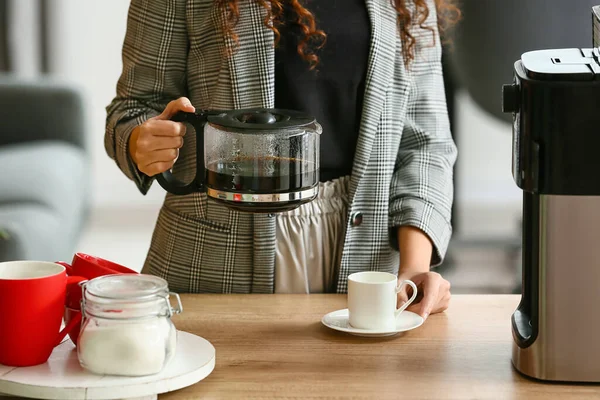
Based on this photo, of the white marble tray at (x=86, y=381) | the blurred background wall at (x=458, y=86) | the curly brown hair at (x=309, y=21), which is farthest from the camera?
the blurred background wall at (x=458, y=86)

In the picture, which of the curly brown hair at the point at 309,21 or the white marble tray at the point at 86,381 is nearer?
the white marble tray at the point at 86,381

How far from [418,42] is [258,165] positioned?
0.66 m

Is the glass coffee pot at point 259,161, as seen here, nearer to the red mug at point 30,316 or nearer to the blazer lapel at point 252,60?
the red mug at point 30,316

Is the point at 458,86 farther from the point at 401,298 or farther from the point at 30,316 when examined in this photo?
the point at 30,316

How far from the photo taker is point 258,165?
116 cm

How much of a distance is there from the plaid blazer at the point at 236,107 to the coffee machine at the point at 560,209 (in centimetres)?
50

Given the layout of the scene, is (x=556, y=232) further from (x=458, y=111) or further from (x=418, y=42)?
(x=458, y=111)

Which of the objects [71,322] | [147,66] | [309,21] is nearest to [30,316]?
[71,322]

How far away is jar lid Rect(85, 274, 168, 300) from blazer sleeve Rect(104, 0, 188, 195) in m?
0.49

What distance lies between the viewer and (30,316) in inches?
40.4

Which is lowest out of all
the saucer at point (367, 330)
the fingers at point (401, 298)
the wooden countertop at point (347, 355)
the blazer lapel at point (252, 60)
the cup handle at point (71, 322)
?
the wooden countertop at point (347, 355)

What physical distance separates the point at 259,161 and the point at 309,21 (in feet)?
1.64

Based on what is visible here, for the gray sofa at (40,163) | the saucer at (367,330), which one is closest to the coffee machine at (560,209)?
Answer: the saucer at (367,330)

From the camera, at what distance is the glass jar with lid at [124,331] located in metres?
0.98
